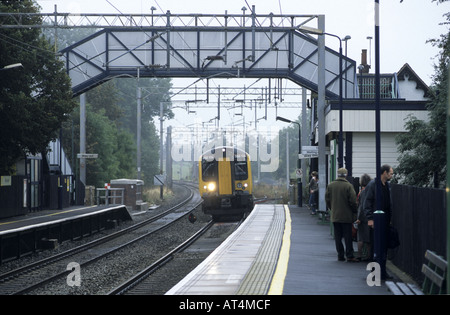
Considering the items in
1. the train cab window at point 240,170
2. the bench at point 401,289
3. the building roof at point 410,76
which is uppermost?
the building roof at point 410,76

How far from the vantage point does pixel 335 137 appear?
27.8m

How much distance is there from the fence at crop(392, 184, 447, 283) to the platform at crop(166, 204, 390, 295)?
2.29 feet

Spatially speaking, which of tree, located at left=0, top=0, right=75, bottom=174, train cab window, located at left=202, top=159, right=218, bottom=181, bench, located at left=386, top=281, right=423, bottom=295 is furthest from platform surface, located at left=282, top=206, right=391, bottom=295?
train cab window, located at left=202, top=159, right=218, bottom=181

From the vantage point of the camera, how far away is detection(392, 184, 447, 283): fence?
8.95 metres

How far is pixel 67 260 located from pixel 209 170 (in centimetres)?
1199

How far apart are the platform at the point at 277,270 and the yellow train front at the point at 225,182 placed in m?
11.0

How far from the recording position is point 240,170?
29.8 m

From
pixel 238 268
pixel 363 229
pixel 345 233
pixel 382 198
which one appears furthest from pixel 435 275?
pixel 345 233

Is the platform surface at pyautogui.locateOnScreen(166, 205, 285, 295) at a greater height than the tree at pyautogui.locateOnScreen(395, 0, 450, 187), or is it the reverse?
the tree at pyautogui.locateOnScreen(395, 0, 450, 187)

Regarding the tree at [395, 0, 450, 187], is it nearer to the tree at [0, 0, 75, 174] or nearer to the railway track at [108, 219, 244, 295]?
the railway track at [108, 219, 244, 295]

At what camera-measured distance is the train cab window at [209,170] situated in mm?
29438

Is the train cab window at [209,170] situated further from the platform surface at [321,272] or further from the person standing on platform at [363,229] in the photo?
the person standing on platform at [363,229]

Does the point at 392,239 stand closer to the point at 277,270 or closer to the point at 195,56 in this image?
the point at 277,270

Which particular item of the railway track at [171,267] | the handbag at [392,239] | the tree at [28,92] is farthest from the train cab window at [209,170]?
the handbag at [392,239]
